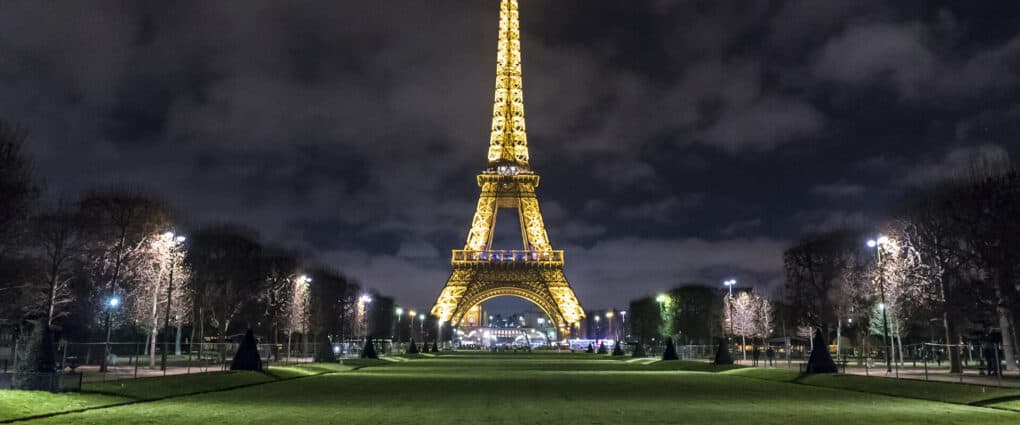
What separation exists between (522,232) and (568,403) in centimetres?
8635

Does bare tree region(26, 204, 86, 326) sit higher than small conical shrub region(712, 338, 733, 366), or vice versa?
bare tree region(26, 204, 86, 326)

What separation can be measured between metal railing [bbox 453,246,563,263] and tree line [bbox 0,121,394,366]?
38.7m

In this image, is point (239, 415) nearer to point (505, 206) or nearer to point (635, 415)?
point (635, 415)

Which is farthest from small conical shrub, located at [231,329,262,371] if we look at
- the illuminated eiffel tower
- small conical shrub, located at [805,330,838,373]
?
the illuminated eiffel tower

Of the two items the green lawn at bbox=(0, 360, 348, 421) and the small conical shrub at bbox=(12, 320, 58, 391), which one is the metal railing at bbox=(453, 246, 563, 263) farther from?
the small conical shrub at bbox=(12, 320, 58, 391)

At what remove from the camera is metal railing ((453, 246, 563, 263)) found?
10606 cm

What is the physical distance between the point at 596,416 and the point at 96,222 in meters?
38.6

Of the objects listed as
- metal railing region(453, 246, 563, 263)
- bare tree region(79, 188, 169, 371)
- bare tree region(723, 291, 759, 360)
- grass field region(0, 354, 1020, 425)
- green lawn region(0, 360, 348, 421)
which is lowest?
grass field region(0, 354, 1020, 425)

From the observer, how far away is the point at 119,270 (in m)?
47.2

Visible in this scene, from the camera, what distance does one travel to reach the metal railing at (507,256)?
106 metres

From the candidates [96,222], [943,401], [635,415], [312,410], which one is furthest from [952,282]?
[96,222]

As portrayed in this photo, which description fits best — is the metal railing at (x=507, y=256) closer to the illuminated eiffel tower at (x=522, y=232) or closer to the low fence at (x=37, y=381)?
the illuminated eiffel tower at (x=522, y=232)

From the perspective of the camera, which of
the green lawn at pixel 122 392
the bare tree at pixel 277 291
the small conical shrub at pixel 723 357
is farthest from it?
the bare tree at pixel 277 291

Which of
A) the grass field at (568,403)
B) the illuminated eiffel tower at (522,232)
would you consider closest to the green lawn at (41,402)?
the grass field at (568,403)
